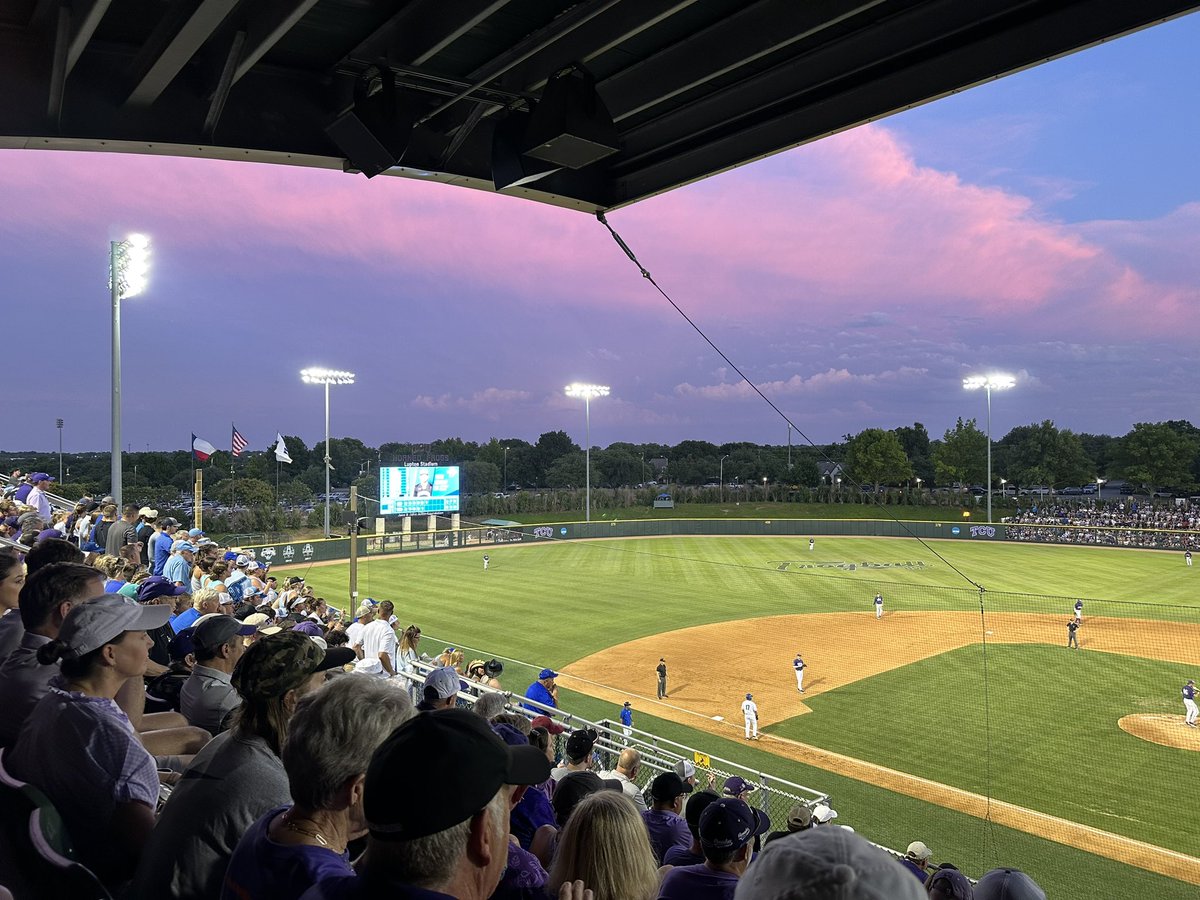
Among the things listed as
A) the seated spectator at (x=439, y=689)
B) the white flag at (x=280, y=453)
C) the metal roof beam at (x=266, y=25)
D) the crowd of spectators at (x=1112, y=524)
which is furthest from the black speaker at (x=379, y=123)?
the crowd of spectators at (x=1112, y=524)

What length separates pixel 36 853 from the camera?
202cm

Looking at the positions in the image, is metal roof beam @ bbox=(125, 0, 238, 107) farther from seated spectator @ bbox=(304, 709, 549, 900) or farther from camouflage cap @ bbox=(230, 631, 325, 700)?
seated spectator @ bbox=(304, 709, 549, 900)

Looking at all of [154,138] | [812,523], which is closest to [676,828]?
[154,138]

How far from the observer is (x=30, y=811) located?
2117mm

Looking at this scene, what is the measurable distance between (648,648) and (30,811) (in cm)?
2428

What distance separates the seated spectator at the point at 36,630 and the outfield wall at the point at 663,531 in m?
36.5

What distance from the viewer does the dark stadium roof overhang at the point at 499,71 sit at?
3.18m

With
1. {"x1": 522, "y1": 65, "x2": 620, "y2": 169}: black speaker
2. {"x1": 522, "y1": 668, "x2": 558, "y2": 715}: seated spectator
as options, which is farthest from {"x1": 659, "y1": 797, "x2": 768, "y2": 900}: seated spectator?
{"x1": 522, "y1": 668, "x2": 558, "y2": 715}: seated spectator

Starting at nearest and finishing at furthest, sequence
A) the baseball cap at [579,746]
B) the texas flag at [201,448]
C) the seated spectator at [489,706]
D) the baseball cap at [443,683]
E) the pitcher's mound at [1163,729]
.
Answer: the baseball cap at [443,683]
the seated spectator at [489,706]
the baseball cap at [579,746]
the pitcher's mound at [1163,729]
the texas flag at [201,448]

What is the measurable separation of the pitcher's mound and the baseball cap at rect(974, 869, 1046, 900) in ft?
56.1

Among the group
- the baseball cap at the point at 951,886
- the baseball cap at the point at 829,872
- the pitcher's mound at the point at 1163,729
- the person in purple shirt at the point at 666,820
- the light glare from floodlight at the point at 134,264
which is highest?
the light glare from floodlight at the point at 134,264

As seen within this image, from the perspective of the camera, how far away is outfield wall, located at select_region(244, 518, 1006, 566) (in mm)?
42562

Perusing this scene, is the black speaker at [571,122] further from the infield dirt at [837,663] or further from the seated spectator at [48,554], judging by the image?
the infield dirt at [837,663]

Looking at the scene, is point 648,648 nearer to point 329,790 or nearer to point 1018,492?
point 329,790
